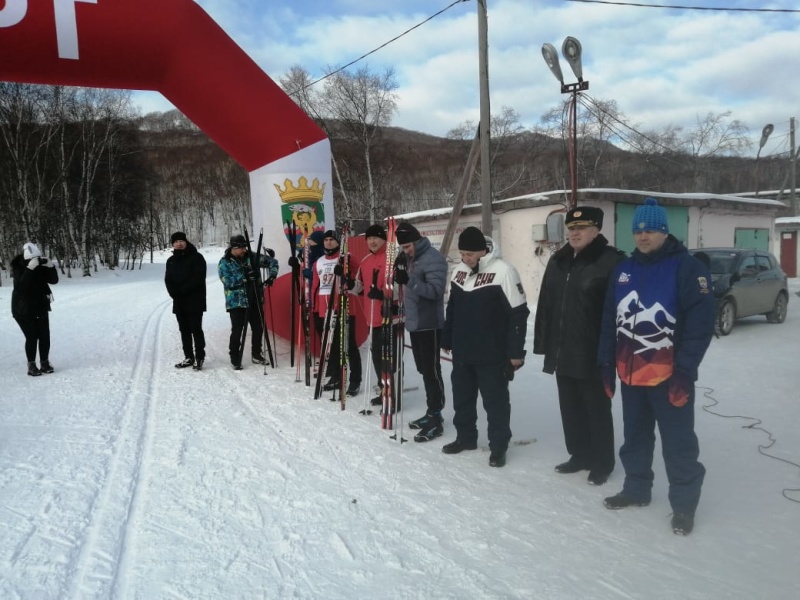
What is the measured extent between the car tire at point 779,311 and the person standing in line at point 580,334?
30.6ft

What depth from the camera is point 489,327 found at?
387cm

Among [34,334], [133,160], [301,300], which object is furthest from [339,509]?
[133,160]

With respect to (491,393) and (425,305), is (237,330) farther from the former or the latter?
(491,393)

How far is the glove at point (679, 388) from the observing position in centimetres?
292

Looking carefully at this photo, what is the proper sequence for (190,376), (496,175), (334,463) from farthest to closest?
(496,175) < (190,376) < (334,463)

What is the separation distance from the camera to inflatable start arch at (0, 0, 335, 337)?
5.64 metres

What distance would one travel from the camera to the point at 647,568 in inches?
105

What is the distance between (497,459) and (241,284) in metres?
4.21

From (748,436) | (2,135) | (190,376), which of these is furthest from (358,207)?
(748,436)

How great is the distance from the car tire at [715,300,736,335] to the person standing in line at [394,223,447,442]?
7041 millimetres

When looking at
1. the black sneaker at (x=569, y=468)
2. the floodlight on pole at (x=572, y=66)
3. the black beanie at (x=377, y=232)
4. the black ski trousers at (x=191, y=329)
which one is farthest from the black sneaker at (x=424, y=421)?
the floodlight on pole at (x=572, y=66)

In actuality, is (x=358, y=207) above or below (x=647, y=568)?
above

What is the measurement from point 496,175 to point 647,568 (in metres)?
44.8

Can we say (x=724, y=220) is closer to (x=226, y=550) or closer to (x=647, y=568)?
(x=647, y=568)
